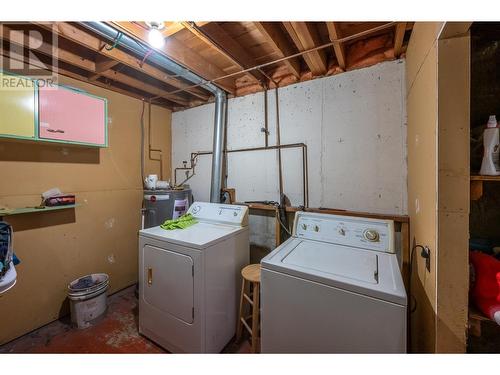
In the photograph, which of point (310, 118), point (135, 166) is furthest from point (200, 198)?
point (310, 118)

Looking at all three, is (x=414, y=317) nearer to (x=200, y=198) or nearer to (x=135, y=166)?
(x=200, y=198)

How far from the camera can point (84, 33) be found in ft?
5.40

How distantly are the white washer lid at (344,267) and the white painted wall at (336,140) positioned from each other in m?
0.67

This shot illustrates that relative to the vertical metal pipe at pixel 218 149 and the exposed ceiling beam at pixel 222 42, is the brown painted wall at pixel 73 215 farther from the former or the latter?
the exposed ceiling beam at pixel 222 42

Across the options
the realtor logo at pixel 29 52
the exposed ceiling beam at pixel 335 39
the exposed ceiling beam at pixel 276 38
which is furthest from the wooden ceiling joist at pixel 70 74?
the exposed ceiling beam at pixel 335 39

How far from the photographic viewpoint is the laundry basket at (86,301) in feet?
6.65

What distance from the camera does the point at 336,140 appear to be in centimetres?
201

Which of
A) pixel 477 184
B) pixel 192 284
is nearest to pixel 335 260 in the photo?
pixel 477 184

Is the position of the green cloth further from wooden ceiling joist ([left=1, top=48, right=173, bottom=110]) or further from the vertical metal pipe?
wooden ceiling joist ([left=1, top=48, right=173, bottom=110])

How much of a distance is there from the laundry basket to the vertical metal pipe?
146cm

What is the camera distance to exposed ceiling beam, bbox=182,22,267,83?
4.96 feet

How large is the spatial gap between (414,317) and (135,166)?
3.15 m

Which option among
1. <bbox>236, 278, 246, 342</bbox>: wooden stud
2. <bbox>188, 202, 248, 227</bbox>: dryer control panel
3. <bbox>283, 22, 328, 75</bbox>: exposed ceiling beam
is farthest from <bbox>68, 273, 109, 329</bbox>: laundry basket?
<bbox>283, 22, 328, 75</bbox>: exposed ceiling beam
